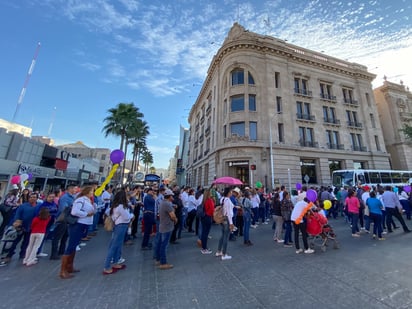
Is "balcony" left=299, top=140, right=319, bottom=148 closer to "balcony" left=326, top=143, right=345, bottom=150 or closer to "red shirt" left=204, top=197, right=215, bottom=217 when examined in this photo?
"balcony" left=326, top=143, right=345, bottom=150

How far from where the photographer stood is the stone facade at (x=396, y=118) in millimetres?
30098

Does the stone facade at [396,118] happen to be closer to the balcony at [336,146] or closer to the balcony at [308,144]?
the balcony at [336,146]

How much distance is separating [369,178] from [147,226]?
23968mm

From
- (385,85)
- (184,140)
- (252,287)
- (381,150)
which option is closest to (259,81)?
(381,150)

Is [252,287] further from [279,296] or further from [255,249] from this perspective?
[255,249]

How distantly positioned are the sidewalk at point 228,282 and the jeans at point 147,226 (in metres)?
0.52

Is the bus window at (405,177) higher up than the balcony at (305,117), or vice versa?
the balcony at (305,117)

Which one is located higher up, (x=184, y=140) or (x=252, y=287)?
(x=184, y=140)

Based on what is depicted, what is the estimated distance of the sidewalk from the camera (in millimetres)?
3299

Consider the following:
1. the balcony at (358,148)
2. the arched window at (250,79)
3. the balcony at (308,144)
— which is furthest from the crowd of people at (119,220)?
the balcony at (358,148)

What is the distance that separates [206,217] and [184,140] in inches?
1958

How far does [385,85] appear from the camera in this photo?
3403 centimetres

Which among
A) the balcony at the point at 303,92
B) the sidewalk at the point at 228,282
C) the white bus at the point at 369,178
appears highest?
the balcony at the point at 303,92

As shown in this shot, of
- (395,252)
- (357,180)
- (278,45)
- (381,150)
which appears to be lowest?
(395,252)
